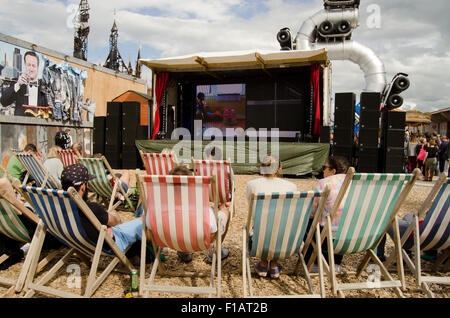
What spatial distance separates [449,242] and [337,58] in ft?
43.1

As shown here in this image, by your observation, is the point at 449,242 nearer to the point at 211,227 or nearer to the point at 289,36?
the point at 211,227

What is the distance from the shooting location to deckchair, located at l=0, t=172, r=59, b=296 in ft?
7.02

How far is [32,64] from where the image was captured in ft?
30.8

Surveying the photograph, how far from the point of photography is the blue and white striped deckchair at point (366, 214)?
2113 mm

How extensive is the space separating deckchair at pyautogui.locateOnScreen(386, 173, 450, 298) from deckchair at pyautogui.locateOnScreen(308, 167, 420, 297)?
11 cm

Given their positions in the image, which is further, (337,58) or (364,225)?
(337,58)

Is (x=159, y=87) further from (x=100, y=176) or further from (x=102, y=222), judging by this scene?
(x=102, y=222)

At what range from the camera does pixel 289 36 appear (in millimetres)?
13531

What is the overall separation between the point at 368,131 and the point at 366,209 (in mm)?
6509

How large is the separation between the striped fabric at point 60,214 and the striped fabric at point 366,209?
1.69 meters

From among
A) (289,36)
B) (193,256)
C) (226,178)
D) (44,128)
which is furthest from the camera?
(289,36)

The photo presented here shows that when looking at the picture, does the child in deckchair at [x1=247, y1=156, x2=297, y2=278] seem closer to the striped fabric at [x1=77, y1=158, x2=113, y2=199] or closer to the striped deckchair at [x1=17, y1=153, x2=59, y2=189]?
the striped fabric at [x1=77, y1=158, x2=113, y2=199]
